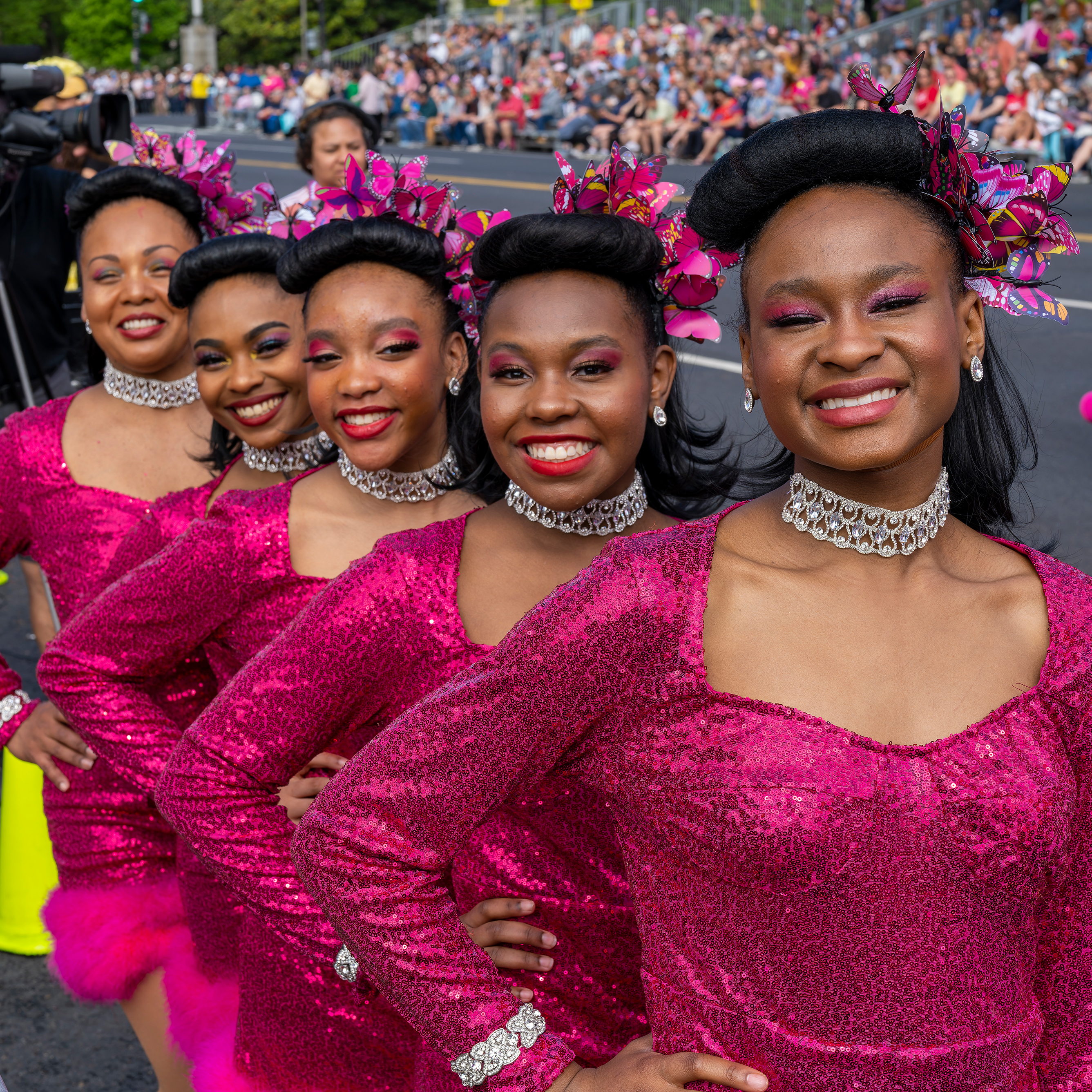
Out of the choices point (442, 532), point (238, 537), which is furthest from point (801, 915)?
point (238, 537)

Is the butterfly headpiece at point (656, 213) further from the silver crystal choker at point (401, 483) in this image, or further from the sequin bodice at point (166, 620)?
the sequin bodice at point (166, 620)

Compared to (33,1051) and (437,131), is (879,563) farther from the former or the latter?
(437,131)

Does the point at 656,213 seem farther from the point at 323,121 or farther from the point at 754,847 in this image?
the point at 323,121

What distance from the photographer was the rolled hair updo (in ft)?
8.61

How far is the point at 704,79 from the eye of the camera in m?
22.0

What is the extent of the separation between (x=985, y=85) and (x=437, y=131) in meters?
13.5

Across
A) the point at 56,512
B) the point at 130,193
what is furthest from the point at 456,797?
the point at 130,193

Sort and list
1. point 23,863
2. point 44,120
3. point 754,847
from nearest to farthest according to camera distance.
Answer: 1. point 754,847
2. point 23,863
3. point 44,120

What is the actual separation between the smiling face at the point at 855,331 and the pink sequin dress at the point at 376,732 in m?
0.69

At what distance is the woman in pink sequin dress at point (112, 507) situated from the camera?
2.96 m

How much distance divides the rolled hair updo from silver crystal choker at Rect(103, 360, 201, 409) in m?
0.89

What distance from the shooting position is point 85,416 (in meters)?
3.42

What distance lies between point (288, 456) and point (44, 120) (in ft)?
7.98

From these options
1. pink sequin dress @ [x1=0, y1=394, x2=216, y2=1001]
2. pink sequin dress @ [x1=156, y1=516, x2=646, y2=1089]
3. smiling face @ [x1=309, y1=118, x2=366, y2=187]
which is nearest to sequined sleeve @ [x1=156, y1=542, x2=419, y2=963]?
pink sequin dress @ [x1=156, y1=516, x2=646, y2=1089]
